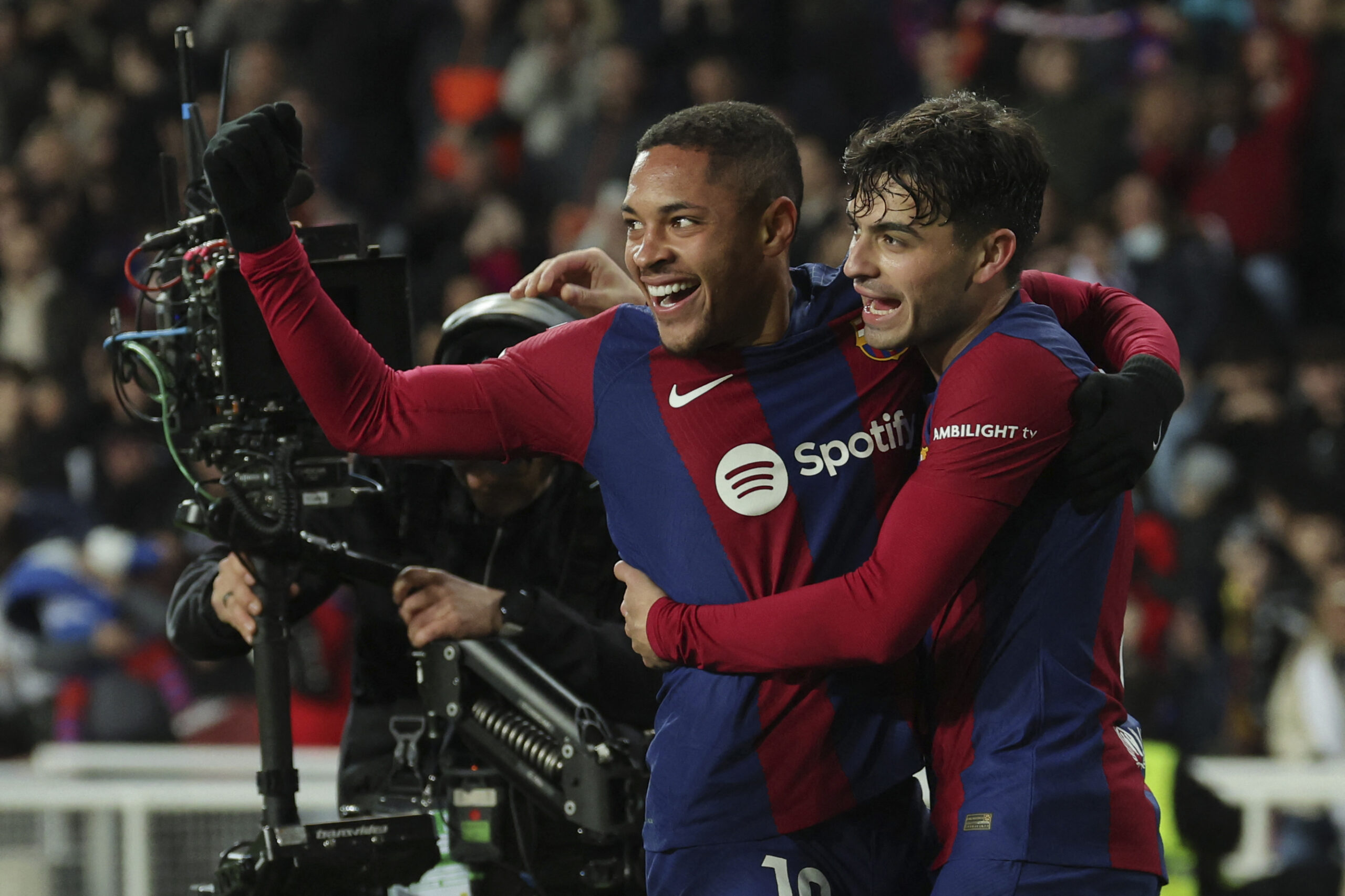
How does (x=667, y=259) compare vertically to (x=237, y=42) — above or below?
below

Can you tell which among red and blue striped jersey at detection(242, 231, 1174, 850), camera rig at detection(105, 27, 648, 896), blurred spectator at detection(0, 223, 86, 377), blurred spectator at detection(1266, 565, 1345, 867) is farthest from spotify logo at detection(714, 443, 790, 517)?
blurred spectator at detection(0, 223, 86, 377)

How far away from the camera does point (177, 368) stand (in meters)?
3.08

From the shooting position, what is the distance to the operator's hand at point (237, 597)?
3.10 m

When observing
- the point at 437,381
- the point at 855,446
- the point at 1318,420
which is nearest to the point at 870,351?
the point at 855,446

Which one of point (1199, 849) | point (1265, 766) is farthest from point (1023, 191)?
point (1265, 766)

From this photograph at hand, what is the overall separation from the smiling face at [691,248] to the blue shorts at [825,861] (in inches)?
30.2

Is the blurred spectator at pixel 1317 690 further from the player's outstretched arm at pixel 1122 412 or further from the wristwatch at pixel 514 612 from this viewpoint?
the wristwatch at pixel 514 612

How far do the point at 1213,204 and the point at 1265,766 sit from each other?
3346 millimetres

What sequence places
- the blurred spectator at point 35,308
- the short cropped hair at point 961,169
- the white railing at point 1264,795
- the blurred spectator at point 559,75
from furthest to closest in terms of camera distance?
1. the blurred spectator at point 35,308
2. the blurred spectator at point 559,75
3. the white railing at point 1264,795
4. the short cropped hair at point 961,169

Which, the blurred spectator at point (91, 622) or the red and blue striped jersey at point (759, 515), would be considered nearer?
the red and blue striped jersey at point (759, 515)

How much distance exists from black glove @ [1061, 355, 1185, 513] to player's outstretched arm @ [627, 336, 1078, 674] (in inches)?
1.2

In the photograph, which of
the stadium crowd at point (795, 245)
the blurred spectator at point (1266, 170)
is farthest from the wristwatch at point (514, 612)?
the blurred spectator at point (1266, 170)

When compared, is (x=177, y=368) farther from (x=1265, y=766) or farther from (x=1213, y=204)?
(x=1213, y=204)

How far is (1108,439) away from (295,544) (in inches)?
54.2
